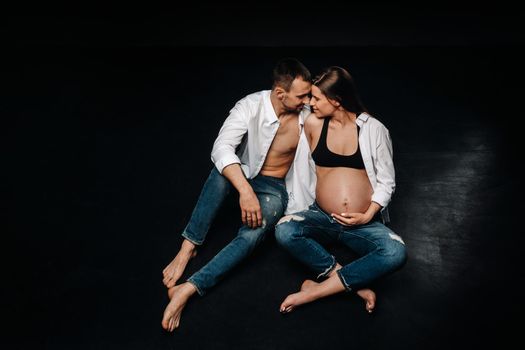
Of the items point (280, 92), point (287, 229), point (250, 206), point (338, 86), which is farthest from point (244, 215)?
point (338, 86)

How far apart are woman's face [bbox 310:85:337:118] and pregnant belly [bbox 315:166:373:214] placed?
10.8 inches

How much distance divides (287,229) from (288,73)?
721 millimetres

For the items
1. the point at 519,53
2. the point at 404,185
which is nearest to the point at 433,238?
the point at 404,185

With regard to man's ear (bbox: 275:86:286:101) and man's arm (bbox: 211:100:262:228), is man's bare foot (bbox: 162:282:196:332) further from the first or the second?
man's ear (bbox: 275:86:286:101)

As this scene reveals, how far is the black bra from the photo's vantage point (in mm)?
2270

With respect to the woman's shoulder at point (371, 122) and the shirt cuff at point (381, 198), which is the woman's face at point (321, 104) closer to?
the woman's shoulder at point (371, 122)

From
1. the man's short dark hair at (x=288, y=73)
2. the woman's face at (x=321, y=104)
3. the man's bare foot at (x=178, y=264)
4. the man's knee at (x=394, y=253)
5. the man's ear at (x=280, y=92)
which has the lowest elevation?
the man's bare foot at (x=178, y=264)

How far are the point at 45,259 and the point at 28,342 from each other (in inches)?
20.2

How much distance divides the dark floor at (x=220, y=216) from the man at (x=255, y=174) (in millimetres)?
104

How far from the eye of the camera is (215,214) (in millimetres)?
2373

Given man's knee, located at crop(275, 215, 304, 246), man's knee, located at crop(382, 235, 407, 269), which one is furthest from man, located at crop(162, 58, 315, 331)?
man's knee, located at crop(382, 235, 407, 269)

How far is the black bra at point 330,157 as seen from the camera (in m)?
2.27

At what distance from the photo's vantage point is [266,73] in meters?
4.29

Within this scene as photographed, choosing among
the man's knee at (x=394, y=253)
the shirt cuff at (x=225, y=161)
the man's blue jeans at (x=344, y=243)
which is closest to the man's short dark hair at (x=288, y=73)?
the shirt cuff at (x=225, y=161)
